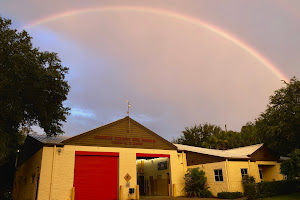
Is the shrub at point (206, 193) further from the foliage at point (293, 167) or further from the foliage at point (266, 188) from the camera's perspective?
the foliage at point (293, 167)

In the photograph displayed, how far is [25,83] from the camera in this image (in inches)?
773

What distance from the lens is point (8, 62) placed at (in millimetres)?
18812

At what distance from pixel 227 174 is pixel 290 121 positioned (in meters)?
8.40

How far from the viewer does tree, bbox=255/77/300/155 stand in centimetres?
2386

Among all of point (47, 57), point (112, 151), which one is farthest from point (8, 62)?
point (112, 151)

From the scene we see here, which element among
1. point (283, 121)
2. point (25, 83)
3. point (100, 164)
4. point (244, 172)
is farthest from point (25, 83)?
point (283, 121)

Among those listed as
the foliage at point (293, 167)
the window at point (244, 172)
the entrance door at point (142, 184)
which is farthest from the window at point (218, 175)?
the entrance door at point (142, 184)

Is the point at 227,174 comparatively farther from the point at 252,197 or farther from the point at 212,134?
the point at 212,134

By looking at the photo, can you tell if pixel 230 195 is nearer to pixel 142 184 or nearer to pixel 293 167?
pixel 293 167

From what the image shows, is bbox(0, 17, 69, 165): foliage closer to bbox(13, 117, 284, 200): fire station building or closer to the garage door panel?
bbox(13, 117, 284, 200): fire station building

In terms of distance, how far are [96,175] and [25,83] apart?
9.51 metres

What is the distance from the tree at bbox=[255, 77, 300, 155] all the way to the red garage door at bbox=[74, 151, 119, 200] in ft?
52.4

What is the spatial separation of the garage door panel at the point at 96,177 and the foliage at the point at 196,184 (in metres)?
6.83

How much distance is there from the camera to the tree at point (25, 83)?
18.7 metres
